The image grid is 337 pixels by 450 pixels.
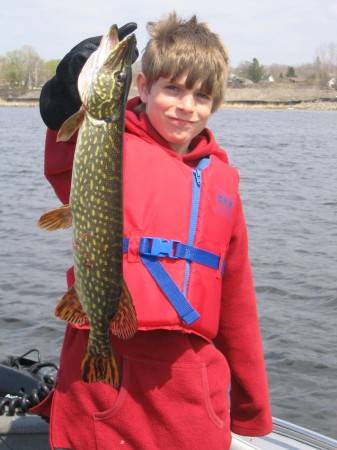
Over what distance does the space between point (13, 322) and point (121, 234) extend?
246 inches

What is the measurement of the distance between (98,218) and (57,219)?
0.16m

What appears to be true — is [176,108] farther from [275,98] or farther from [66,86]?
[275,98]

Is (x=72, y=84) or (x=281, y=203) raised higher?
(x=72, y=84)

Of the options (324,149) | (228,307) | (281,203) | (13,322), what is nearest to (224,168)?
(228,307)

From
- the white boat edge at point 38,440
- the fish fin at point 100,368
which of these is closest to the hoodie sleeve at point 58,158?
the fish fin at point 100,368

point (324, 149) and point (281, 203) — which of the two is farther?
point (324, 149)

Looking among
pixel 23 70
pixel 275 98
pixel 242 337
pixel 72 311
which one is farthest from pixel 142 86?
pixel 23 70

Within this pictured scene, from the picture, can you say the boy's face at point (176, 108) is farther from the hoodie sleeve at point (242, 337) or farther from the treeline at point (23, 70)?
the treeline at point (23, 70)

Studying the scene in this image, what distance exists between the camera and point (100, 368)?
2.57 meters

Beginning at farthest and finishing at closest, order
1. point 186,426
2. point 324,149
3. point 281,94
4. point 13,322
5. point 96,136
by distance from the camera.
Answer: point 281,94 → point 324,149 → point 13,322 → point 186,426 → point 96,136

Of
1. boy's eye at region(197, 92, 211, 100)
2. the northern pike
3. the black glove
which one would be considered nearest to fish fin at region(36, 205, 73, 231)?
the northern pike

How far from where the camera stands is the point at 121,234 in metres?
2.62

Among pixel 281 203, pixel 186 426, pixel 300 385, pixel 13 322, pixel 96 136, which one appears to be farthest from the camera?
pixel 281 203

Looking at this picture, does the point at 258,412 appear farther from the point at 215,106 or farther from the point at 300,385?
the point at 300,385
